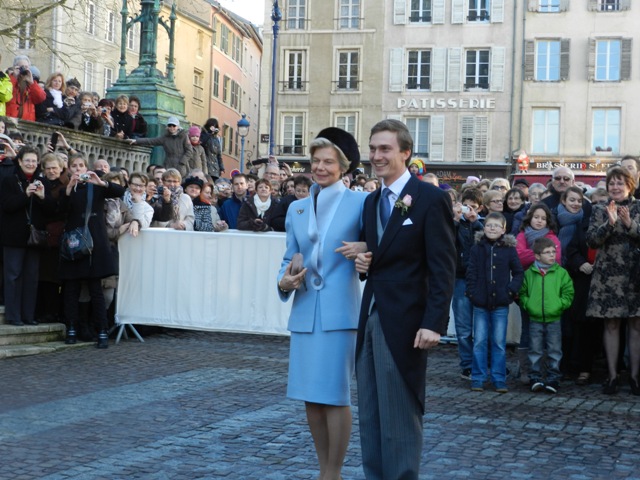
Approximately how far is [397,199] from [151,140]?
46.5ft

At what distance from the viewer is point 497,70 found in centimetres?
4666

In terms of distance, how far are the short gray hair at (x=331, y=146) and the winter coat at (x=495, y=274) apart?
4.80 metres

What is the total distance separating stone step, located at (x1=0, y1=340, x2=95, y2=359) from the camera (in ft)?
37.4

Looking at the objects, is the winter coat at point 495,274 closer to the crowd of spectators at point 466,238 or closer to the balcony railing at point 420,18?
the crowd of spectators at point 466,238

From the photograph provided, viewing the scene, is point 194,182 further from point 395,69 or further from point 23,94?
point 395,69

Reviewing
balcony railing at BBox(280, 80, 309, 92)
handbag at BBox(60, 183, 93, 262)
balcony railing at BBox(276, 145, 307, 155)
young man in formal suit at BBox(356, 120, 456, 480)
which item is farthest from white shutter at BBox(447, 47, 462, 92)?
young man in formal suit at BBox(356, 120, 456, 480)

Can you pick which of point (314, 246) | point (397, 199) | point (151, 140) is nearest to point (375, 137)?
point (397, 199)

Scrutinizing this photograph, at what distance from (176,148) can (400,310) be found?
555 inches

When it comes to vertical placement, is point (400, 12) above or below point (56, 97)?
above

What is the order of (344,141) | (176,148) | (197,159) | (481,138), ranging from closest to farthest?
(344,141)
(176,148)
(197,159)
(481,138)

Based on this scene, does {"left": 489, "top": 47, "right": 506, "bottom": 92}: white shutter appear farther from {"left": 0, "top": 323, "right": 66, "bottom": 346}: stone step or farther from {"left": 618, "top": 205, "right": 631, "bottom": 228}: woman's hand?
{"left": 618, "top": 205, "right": 631, "bottom": 228}: woman's hand

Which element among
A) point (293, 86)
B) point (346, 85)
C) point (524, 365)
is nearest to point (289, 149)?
point (293, 86)

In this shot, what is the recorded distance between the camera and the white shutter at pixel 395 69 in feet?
158

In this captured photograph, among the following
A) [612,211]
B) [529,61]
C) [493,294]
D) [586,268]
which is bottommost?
[493,294]
